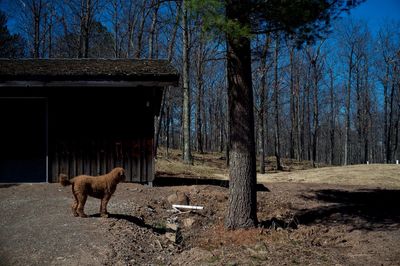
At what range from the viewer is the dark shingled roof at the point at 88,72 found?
1074 centimetres

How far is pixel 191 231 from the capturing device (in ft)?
26.7

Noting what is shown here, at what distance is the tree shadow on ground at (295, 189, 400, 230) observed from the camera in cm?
821

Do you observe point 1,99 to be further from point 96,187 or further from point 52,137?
point 96,187

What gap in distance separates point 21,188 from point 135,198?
3400 mm

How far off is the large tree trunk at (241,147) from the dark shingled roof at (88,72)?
10.6 ft

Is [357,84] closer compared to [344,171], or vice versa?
[344,171]

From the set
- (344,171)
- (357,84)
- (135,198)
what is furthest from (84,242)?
(357,84)

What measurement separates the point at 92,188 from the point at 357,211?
621cm

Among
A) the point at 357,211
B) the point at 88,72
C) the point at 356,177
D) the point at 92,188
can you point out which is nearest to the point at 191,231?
the point at 92,188

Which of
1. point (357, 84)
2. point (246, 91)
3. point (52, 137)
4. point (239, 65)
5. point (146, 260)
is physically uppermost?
point (357, 84)

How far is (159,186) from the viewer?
11.9 metres

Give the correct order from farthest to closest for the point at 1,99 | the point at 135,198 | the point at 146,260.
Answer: the point at 1,99 < the point at 135,198 < the point at 146,260

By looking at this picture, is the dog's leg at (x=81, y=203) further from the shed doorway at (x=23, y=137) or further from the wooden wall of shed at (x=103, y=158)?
the shed doorway at (x=23, y=137)

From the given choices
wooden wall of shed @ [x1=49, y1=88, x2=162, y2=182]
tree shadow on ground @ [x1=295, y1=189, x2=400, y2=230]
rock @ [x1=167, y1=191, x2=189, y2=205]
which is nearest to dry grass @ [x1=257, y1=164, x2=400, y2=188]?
tree shadow on ground @ [x1=295, y1=189, x2=400, y2=230]
